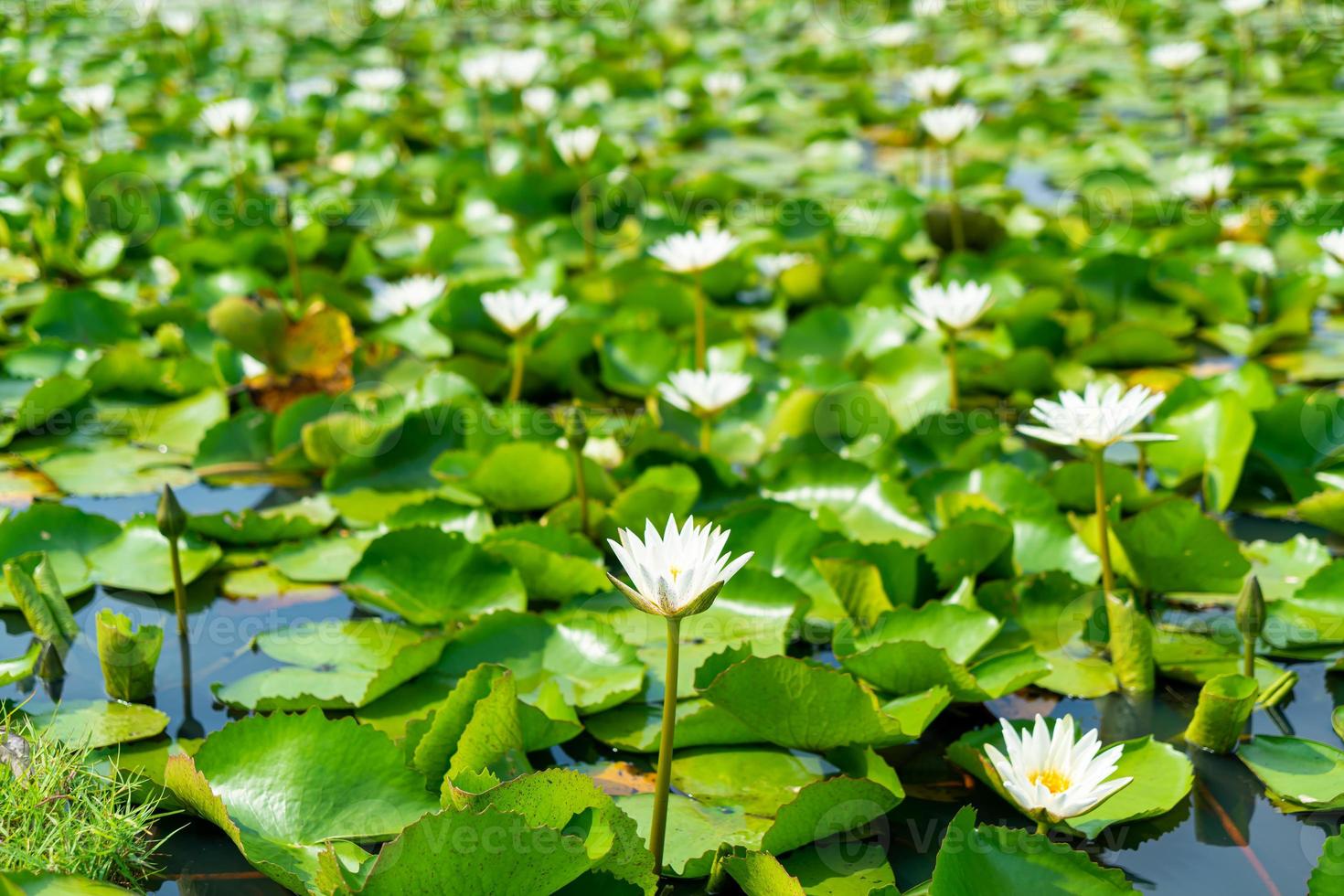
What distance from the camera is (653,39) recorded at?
23.9ft

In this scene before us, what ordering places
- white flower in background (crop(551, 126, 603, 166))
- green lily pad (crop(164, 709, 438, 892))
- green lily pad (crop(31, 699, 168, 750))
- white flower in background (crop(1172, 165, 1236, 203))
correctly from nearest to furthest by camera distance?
1. green lily pad (crop(164, 709, 438, 892))
2. green lily pad (crop(31, 699, 168, 750))
3. white flower in background (crop(1172, 165, 1236, 203))
4. white flower in background (crop(551, 126, 603, 166))

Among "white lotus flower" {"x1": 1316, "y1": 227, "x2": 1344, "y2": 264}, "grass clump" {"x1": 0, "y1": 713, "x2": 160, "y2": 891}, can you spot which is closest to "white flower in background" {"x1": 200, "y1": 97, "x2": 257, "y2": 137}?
"grass clump" {"x1": 0, "y1": 713, "x2": 160, "y2": 891}

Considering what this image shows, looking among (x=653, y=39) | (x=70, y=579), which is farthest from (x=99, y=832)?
(x=653, y=39)

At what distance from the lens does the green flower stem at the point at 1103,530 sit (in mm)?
2131

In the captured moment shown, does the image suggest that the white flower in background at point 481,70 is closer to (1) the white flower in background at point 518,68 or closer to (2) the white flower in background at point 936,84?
(1) the white flower in background at point 518,68

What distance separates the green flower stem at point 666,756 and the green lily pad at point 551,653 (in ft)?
1.40

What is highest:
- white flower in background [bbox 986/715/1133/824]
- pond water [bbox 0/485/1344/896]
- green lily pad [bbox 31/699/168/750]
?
white flower in background [bbox 986/715/1133/824]

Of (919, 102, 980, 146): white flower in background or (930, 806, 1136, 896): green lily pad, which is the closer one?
(930, 806, 1136, 896): green lily pad

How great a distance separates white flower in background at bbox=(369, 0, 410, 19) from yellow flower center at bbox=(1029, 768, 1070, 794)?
7.45 meters

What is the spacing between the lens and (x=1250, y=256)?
3.89 metres

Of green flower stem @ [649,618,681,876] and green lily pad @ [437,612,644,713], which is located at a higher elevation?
green flower stem @ [649,618,681,876]

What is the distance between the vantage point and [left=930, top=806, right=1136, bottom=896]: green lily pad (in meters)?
1.47

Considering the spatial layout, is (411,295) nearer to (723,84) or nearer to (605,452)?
(605,452)

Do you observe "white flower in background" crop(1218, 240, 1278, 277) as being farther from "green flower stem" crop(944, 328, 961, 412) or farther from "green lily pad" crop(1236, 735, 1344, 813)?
"green lily pad" crop(1236, 735, 1344, 813)
